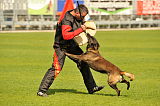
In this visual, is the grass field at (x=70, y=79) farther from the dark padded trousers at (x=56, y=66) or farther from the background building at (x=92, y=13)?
the background building at (x=92, y=13)

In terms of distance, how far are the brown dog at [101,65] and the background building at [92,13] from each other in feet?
92.1

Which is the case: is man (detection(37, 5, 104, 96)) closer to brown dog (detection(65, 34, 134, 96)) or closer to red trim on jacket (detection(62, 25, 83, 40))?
red trim on jacket (detection(62, 25, 83, 40))

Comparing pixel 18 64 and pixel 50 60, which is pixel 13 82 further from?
pixel 50 60

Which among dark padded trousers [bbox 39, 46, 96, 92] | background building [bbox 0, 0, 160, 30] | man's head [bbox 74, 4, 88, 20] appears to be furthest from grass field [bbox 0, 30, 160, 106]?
background building [bbox 0, 0, 160, 30]

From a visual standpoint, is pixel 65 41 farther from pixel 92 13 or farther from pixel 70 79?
pixel 92 13

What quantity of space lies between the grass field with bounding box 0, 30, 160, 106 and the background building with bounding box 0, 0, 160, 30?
52.3 feet

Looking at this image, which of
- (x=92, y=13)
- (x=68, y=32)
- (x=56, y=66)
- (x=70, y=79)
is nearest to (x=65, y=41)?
(x=68, y=32)

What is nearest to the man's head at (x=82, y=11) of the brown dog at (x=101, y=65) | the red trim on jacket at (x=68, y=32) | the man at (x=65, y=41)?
the man at (x=65, y=41)

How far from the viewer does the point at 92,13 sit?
41594 mm

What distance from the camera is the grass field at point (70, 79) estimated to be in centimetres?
1037

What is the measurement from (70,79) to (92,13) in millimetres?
27997

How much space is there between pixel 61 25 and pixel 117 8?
105 feet

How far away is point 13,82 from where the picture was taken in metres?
12.9

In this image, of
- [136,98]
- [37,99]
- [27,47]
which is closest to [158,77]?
[136,98]
